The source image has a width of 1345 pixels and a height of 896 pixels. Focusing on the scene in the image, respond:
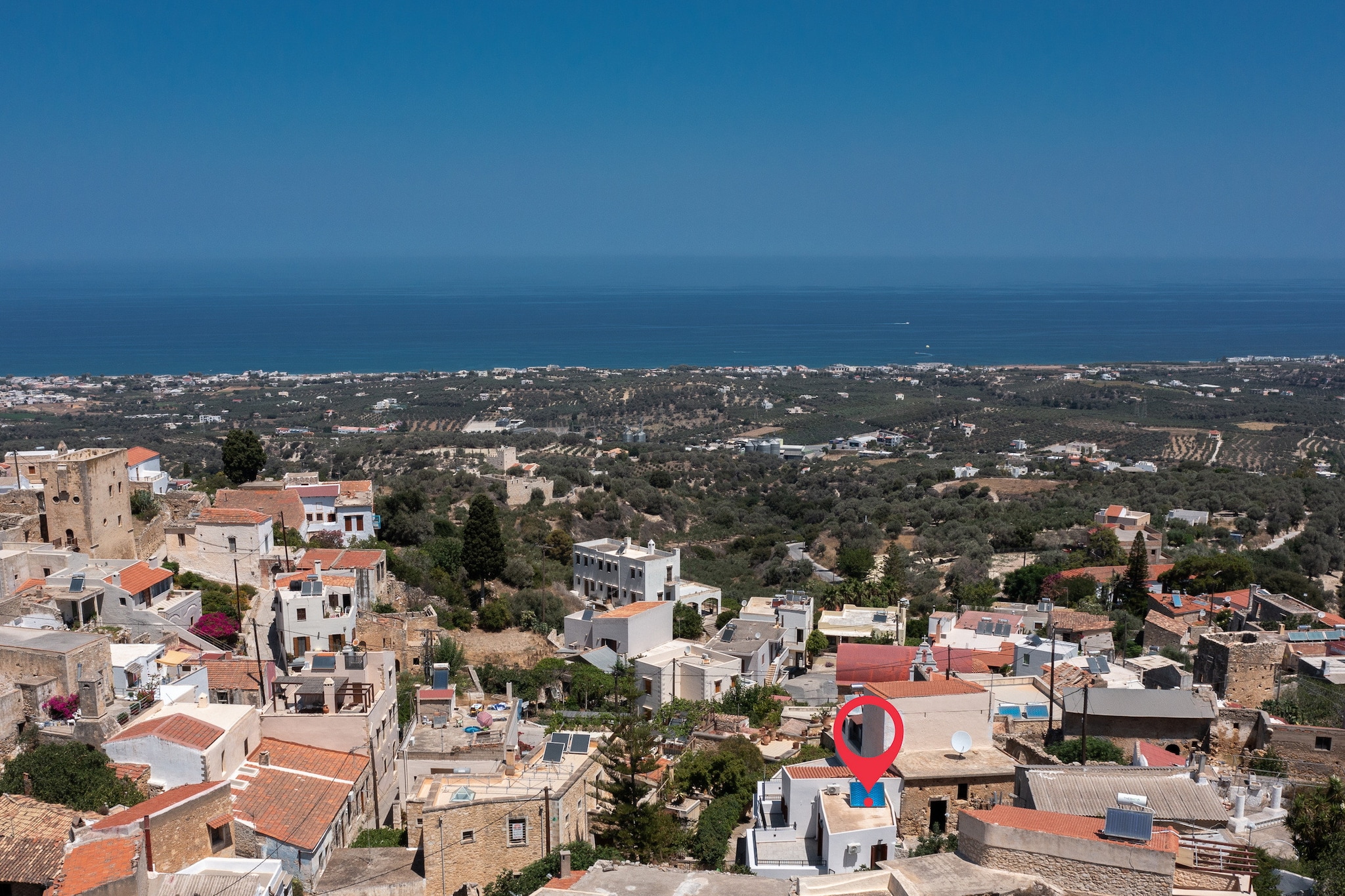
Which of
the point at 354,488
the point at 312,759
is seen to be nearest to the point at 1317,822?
the point at 312,759

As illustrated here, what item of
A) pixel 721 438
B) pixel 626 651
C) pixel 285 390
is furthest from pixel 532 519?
pixel 285 390

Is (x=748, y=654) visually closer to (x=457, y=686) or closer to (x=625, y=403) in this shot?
(x=457, y=686)

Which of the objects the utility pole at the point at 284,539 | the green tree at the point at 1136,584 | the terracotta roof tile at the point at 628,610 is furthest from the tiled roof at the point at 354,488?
the green tree at the point at 1136,584

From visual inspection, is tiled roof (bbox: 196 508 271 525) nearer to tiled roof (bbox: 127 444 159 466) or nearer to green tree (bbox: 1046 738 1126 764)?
tiled roof (bbox: 127 444 159 466)

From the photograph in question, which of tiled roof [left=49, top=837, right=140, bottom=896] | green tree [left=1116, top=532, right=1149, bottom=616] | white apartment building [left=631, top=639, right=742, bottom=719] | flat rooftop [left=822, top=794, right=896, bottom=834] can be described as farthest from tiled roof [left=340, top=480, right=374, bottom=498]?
flat rooftop [left=822, top=794, right=896, bottom=834]

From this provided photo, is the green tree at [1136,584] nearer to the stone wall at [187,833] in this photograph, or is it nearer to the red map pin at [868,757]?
the red map pin at [868,757]
